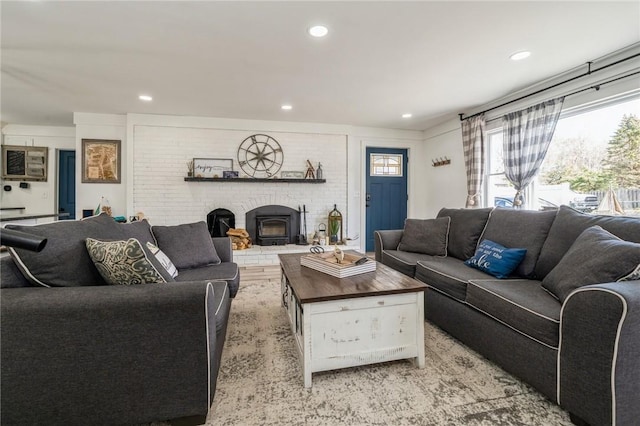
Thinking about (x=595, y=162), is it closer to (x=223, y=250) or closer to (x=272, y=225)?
(x=223, y=250)

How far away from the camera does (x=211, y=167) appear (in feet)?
15.6

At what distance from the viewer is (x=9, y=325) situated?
1.07 metres

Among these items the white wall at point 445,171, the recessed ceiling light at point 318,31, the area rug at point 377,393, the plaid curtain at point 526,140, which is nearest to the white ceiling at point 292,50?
the recessed ceiling light at point 318,31

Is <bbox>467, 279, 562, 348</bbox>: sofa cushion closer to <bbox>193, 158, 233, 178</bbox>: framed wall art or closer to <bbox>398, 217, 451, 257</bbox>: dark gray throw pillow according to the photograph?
<bbox>398, 217, 451, 257</bbox>: dark gray throw pillow

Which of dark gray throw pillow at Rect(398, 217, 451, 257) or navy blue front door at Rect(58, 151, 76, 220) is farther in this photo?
navy blue front door at Rect(58, 151, 76, 220)

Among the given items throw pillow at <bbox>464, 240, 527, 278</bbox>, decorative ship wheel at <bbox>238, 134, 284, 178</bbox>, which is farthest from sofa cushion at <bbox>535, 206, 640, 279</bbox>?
decorative ship wheel at <bbox>238, 134, 284, 178</bbox>

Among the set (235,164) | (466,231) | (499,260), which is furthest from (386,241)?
(235,164)

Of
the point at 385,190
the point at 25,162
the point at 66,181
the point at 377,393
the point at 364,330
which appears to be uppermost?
the point at 25,162

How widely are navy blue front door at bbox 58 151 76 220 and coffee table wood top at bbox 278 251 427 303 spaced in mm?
5605

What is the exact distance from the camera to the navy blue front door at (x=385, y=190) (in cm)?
555

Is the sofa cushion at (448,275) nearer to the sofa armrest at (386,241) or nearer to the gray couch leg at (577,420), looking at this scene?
the sofa armrest at (386,241)

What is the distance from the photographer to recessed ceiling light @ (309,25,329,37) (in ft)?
7.13

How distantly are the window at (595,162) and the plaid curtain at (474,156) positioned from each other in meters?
0.69

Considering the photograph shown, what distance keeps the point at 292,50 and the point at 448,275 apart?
232 cm
